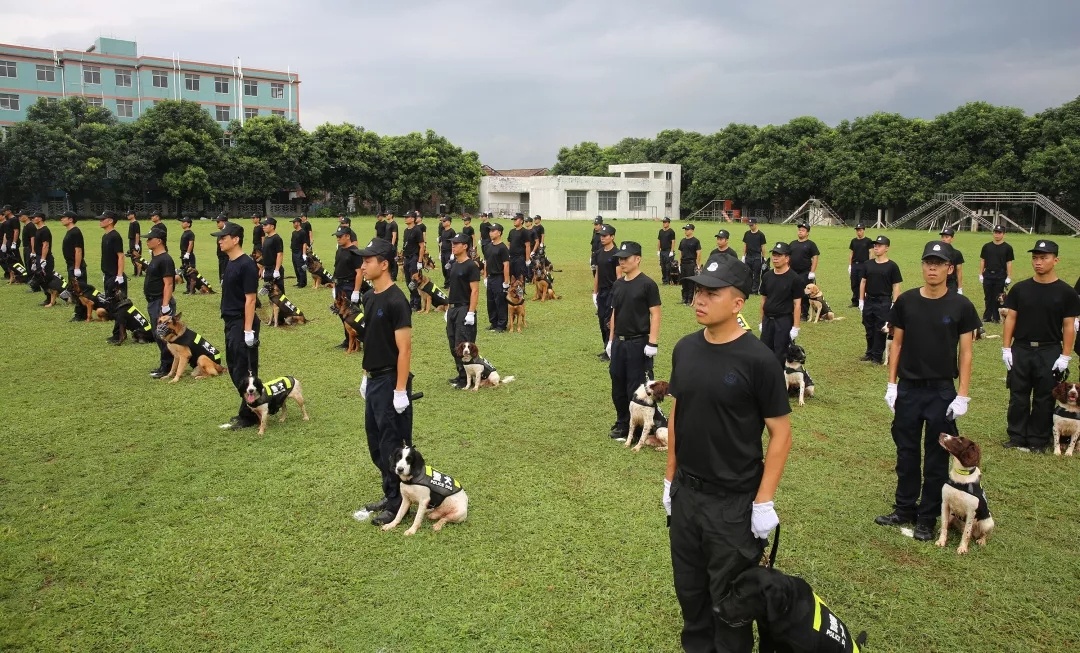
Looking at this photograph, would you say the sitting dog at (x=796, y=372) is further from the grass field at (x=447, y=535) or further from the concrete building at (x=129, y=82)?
the concrete building at (x=129, y=82)

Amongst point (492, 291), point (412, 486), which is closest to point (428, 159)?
point (492, 291)

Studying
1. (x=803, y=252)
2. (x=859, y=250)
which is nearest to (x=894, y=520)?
(x=803, y=252)

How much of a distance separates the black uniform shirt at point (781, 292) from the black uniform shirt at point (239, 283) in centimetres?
636

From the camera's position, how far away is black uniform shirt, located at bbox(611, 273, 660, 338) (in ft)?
23.8

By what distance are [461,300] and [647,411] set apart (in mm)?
3933

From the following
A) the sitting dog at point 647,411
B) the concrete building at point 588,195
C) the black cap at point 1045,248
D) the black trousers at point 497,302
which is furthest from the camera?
the concrete building at point 588,195

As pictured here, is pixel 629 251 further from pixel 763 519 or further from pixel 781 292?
pixel 763 519

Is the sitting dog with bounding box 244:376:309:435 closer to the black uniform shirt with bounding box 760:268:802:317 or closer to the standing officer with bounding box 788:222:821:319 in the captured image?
the black uniform shirt with bounding box 760:268:802:317

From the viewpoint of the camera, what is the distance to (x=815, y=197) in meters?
59.9

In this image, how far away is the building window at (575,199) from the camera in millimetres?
69312

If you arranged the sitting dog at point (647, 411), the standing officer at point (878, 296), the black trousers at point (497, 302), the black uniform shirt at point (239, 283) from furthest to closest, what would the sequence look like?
the black trousers at point (497, 302) < the standing officer at point (878, 296) < the black uniform shirt at point (239, 283) < the sitting dog at point (647, 411)

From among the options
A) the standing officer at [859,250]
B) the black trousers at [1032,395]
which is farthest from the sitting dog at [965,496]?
the standing officer at [859,250]

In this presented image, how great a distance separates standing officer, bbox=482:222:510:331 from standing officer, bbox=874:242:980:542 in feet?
28.5

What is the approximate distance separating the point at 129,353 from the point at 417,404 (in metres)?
6.34
